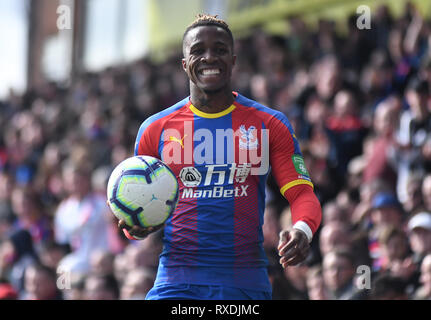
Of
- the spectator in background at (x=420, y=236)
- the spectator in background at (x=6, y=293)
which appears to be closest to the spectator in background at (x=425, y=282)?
the spectator in background at (x=420, y=236)

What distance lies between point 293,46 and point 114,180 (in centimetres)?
849

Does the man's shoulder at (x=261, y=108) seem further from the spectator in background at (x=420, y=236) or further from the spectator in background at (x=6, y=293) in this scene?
the spectator in background at (x=6, y=293)

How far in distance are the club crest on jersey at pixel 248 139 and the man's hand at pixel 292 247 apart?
622 millimetres

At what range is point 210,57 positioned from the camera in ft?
15.3

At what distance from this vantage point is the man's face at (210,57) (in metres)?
4.67

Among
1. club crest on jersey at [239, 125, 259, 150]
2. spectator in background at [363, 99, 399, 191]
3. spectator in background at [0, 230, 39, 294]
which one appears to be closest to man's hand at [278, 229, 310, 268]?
club crest on jersey at [239, 125, 259, 150]

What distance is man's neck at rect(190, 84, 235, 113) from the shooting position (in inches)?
188

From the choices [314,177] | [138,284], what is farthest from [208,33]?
[314,177]

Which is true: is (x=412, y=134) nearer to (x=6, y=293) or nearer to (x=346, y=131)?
(x=346, y=131)

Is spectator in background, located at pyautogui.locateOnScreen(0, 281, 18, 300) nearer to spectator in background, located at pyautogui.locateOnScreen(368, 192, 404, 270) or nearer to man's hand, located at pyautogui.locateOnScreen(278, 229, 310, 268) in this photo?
spectator in background, located at pyautogui.locateOnScreen(368, 192, 404, 270)

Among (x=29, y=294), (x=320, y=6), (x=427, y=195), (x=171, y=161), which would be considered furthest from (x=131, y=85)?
(x=171, y=161)

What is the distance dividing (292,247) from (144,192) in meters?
0.91

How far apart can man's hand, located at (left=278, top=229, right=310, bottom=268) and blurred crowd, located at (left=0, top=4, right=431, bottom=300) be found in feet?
7.37

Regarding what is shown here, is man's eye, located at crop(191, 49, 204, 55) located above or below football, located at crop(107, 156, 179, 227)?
above
